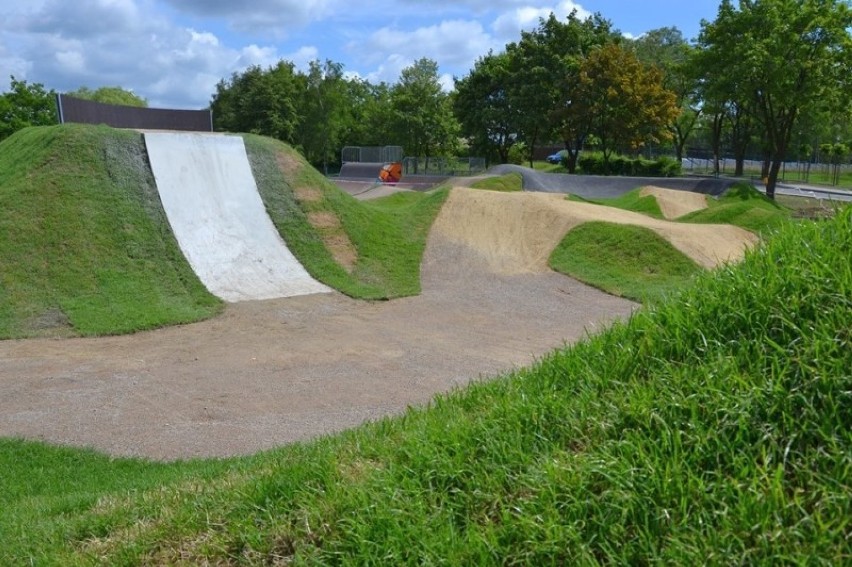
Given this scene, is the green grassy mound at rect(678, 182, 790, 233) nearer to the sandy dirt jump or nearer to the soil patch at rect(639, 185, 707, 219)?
the soil patch at rect(639, 185, 707, 219)

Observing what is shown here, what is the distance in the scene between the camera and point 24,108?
149 ft

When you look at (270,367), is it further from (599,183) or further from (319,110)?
(319,110)

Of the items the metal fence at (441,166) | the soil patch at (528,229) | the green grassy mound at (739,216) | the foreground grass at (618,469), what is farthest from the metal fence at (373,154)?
the foreground grass at (618,469)

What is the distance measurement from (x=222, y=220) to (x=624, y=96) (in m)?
26.4

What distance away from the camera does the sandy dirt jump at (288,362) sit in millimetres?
8430

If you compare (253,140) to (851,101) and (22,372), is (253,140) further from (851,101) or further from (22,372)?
(851,101)

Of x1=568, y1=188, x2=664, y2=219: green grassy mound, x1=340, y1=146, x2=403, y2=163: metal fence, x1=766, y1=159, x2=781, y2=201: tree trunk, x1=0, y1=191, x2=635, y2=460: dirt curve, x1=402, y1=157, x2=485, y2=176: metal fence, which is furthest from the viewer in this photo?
x1=340, y1=146, x2=403, y2=163: metal fence

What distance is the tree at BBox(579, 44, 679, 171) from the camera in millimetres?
37062

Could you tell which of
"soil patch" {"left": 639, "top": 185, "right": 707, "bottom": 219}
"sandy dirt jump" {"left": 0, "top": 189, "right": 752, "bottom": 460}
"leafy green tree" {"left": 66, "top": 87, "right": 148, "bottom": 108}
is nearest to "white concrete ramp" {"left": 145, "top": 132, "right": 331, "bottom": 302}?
"sandy dirt jump" {"left": 0, "top": 189, "right": 752, "bottom": 460}

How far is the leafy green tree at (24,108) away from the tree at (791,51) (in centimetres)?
3921

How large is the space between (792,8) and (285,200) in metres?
22.3

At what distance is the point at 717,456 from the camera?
92.7 inches

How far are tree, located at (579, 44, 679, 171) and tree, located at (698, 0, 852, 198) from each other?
767 centimetres

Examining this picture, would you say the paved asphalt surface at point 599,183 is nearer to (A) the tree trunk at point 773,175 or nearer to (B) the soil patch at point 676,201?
(A) the tree trunk at point 773,175
